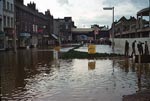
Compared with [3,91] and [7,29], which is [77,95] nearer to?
[3,91]

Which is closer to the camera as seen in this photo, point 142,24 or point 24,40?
point 142,24

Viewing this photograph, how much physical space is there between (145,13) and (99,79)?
53138mm

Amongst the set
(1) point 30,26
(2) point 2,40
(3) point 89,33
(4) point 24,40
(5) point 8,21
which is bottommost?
(2) point 2,40

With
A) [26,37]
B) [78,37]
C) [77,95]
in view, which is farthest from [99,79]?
[78,37]

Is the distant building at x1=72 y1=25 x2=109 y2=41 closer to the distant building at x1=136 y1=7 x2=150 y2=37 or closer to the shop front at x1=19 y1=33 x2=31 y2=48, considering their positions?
the shop front at x1=19 y1=33 x2=31 y2=48

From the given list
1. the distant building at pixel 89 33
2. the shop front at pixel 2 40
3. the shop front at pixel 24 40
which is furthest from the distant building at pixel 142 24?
the distant building at pixel 89 33

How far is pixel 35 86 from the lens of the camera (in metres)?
15.7

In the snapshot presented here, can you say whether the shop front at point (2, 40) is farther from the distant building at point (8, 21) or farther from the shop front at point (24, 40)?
the shop front at point (24, 40)

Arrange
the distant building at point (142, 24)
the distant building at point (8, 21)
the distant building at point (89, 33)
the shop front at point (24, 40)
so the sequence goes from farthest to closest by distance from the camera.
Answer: the distant building at point (89, 33), the shop front at point (24, 40), the distant building at point (8, 21), the distant building at point (142, 24)

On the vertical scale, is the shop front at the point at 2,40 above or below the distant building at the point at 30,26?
below

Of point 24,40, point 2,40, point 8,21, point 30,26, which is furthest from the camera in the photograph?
point 30,26

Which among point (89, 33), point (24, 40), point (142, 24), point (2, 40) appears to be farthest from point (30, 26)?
point (89, 33)

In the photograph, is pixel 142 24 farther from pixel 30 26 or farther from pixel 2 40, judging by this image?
pixel 30 26

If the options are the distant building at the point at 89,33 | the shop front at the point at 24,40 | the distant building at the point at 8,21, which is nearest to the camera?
the distant building at the point at 8,21
